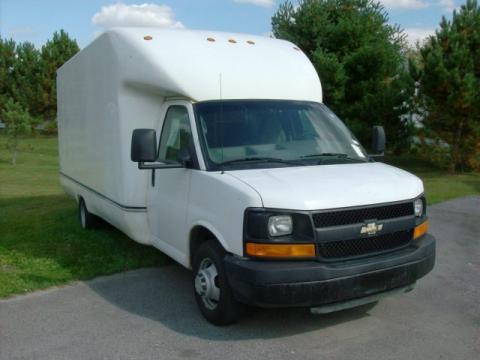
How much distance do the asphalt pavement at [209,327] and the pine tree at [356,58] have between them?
11.5 m

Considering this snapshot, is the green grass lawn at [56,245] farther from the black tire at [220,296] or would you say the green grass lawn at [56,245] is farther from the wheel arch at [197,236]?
the black tire at [220,296]

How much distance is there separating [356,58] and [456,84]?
3.65m

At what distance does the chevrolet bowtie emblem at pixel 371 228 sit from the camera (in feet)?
14.6

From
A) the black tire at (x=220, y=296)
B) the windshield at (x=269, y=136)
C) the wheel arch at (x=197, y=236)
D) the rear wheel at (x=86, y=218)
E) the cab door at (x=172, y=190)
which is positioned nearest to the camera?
the black tire at (x=220, y=296)

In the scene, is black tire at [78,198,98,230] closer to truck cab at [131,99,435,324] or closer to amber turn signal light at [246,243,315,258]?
truck cab at [131,99,435,324]

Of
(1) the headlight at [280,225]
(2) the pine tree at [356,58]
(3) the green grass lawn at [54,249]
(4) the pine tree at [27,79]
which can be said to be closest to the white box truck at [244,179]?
(1) the headlight at [280,225]

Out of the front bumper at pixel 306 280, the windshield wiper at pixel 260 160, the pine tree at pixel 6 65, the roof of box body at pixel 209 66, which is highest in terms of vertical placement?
the pine tree at pixel 6 65

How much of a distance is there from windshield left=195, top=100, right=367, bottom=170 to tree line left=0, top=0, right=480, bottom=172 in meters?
10.6

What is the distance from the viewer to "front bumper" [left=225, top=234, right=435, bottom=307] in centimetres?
421

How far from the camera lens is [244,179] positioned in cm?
457

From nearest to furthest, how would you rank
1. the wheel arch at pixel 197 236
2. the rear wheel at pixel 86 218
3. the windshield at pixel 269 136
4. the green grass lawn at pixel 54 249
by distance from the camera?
1. the wheel arch at pixel 197 236
2. the windshield at pixel 269 136
3. the green grass lawn at pixel 54 249
4. the rear wheel at pixel 86 218

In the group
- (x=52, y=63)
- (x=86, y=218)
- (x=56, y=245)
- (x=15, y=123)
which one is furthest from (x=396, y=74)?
(x=52, y=63)

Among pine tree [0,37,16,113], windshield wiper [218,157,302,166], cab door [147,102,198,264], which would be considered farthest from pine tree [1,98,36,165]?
windshield wiper [218,157,302,166]

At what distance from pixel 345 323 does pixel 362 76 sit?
14.3 m
